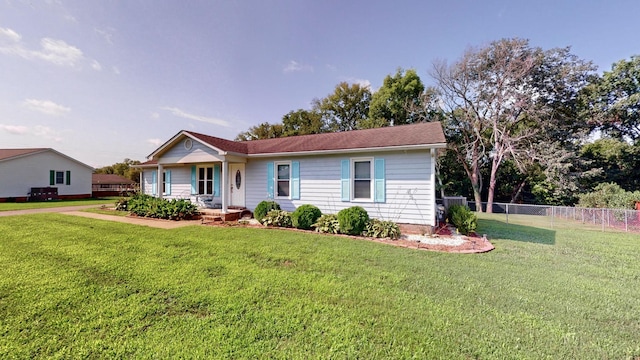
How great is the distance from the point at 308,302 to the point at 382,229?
4.55 meters

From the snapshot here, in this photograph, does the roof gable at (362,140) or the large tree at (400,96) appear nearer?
the roof gable at (362,140)

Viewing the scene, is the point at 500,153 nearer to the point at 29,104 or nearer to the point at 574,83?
the point at 574,83

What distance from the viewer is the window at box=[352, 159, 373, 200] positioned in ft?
28.9

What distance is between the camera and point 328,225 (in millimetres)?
8016

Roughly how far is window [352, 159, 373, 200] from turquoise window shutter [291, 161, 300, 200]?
7.58ft

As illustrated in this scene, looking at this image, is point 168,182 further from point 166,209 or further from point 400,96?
point 400,96

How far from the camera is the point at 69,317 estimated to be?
2930 millimetres

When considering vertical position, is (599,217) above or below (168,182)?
below

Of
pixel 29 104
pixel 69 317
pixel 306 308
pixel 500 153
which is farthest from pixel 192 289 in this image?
pixel 500 153

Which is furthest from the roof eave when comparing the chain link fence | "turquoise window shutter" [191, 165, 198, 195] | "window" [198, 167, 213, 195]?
the chain link fence

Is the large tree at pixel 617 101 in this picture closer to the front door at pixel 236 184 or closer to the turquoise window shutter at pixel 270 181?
the turquoise window shutter at pixel 270 181

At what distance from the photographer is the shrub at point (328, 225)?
7934mm

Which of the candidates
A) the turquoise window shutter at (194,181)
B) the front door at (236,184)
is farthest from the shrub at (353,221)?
the turquoise window shutter at (194,181)

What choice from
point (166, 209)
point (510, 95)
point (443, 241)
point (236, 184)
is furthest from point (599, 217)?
point (166, 209)
